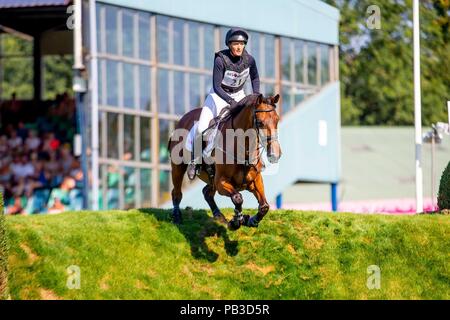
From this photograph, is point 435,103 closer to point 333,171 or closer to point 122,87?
point 333,171

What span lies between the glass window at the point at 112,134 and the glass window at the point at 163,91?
141cm

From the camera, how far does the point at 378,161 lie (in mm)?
41312

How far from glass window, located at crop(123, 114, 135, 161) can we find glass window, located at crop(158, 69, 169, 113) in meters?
0.96

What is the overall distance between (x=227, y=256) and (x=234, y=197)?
1.37m

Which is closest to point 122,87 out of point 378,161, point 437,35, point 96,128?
point 96,128

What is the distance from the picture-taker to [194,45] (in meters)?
23.9

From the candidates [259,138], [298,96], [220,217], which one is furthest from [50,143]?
[259,138]

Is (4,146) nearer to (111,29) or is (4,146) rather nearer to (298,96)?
(111,29)

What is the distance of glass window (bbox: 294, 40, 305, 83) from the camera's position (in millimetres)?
26938

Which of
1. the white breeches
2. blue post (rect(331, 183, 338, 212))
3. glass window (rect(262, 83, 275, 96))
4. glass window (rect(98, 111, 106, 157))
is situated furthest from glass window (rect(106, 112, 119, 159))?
blue post (rect(331, 183, 338, 212))

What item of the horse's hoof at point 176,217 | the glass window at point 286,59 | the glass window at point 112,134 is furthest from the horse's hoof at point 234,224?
the glass window at point 286,59

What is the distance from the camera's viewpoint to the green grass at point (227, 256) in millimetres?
13188

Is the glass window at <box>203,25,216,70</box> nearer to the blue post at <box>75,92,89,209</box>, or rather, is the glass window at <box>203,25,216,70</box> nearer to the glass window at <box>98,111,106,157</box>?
the glass window at <box>98,111,106,157</box>

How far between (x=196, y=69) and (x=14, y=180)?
17.9 feet
